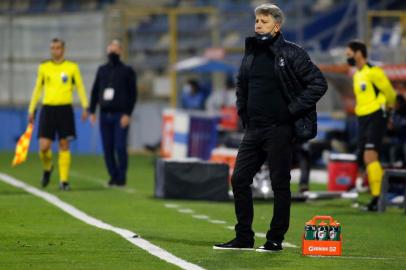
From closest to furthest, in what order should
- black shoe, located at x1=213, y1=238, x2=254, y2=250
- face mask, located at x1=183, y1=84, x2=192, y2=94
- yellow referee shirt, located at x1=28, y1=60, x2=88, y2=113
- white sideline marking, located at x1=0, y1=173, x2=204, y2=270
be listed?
white sideline marking, located at x1=0, y1=173, x2=204, y2=270, black shoe, located at x1=213, y1=238, x2=254, y2=250, yellow referee shirt, located at x1=28, y1=60, x2=88, y2=113, face mask, located at x1=183, y1=84, x2=192, y2=94

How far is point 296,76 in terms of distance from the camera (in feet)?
37.7

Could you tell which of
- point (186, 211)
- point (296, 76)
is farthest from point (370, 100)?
point (296, 76)

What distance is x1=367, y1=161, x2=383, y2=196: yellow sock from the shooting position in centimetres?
1734

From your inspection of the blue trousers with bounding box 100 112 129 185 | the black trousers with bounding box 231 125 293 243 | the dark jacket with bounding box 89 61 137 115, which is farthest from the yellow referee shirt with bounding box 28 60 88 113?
the black trousers with bounding box 231 125 293 243

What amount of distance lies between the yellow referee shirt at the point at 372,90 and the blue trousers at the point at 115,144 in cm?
499

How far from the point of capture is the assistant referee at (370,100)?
1709cm

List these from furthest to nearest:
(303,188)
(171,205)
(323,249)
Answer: (303,188) < (171,205) < (323,249)

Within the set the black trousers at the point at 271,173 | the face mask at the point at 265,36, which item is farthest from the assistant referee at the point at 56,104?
the face mask at the point at 265,36

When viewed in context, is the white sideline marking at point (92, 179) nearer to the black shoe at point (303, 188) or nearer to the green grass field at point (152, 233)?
the green grass field at point (152, 233)

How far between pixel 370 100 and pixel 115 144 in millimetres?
5382

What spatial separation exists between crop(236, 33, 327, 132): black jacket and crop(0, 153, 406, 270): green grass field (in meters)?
1.19

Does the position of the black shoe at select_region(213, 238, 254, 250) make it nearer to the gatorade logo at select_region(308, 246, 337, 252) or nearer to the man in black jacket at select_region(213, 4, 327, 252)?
the man in black jacket at select_region(213, 4, 327, 252)

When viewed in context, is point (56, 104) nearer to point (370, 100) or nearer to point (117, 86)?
point (117, 86)

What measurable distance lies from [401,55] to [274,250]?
59.6 ft
